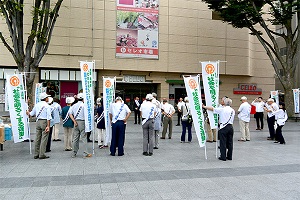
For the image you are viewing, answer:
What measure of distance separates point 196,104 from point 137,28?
19.8 m

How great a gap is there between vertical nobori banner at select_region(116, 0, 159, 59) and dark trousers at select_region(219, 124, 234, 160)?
1946cm

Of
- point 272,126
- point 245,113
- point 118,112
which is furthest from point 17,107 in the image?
point 272,126

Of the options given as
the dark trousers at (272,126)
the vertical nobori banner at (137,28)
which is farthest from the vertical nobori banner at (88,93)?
the vertical nobori banner at (137,28)

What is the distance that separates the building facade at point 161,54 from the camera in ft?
82.5

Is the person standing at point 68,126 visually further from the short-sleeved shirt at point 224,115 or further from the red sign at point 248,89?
the red sign at point 248,89

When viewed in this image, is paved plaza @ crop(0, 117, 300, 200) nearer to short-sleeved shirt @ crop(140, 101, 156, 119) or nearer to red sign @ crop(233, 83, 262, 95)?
short-sleeved shirt @ crop(140, 101, 156, 119)

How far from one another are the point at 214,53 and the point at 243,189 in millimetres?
24897

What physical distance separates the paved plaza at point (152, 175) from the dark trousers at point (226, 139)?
27cm

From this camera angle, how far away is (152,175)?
6.24 metres

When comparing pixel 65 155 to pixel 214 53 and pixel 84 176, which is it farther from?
pixel 214 53

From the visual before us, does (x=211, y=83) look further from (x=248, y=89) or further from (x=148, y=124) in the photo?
(x=248, y=89)

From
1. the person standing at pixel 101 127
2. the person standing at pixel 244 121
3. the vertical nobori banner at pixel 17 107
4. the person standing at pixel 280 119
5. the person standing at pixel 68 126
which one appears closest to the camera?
the vertical nobori banner at pixel 17 107

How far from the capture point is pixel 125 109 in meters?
8.49

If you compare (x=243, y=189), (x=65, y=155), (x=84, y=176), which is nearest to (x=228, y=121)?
(x=243, y=189)
